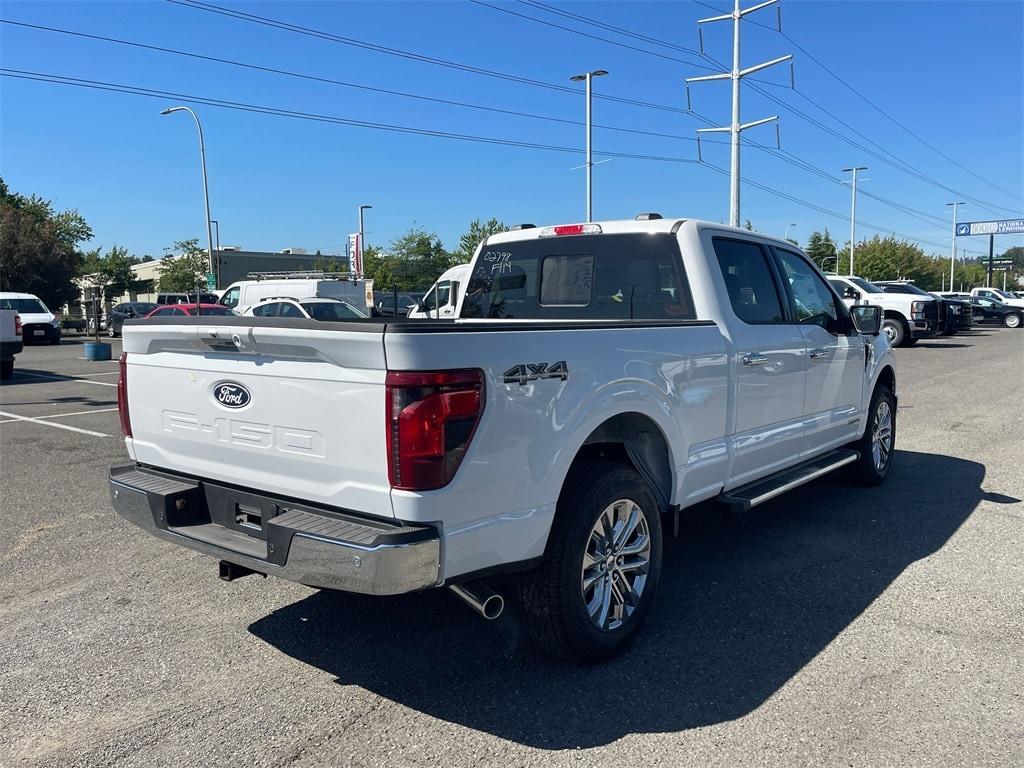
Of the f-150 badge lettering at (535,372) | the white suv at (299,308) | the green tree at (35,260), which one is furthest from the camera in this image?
the green tree at (35,260)

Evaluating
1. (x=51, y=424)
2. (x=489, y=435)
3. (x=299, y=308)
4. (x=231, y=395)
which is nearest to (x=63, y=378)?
(x=299, y=308)

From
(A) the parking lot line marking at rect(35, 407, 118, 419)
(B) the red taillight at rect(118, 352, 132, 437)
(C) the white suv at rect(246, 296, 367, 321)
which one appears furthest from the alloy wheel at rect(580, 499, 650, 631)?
(C) the white suv at rect(246, 296, 367, 321)

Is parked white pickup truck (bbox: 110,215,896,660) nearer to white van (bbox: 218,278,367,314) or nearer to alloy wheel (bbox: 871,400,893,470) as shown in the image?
alloy wheel (bbox: 871,400,893,470)

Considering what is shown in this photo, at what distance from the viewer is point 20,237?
42188 mm

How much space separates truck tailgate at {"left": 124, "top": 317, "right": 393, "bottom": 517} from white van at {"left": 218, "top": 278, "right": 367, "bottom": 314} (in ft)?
68.2

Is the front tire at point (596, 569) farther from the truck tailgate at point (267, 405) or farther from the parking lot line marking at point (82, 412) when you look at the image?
the parking lot line marking at point (82, 412)

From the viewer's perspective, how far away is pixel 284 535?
298 cm

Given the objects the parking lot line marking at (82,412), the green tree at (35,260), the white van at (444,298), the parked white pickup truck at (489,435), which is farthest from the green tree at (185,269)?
the parked white pickup truck at (489,435)

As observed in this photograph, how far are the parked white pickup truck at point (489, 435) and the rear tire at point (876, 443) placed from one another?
1879mm

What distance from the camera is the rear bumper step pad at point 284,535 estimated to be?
9.12 ft

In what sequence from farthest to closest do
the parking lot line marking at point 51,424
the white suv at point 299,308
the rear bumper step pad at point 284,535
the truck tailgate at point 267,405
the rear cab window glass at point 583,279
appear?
1. the white suv at point 299,308
2. the parking lot line marking at point 51,424
3. the rear cab window glass at point 583,279
4. the truck tailgate at point 267,405
5. the rear bumper step pad at point 284,535

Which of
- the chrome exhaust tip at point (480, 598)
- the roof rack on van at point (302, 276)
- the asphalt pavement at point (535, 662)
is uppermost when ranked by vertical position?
the roof rack on van at point (302, 276)

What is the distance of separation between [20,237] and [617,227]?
151 ft

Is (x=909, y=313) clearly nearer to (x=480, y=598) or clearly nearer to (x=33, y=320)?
(x=480, y=598)
